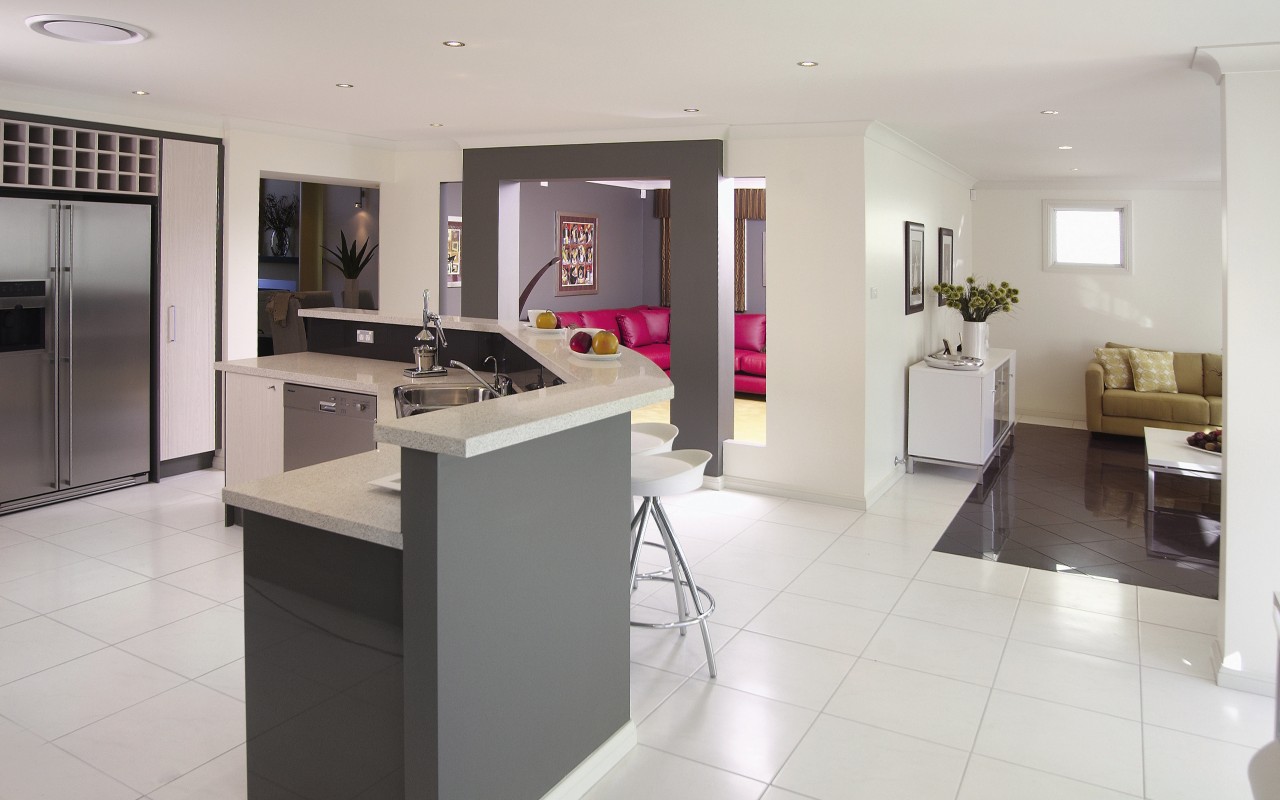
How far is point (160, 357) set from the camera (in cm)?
603

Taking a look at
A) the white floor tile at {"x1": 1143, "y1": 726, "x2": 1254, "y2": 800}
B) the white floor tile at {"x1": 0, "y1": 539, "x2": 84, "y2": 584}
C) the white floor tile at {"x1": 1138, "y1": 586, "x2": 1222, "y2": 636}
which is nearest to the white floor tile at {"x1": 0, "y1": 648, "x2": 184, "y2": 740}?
the white floor tile at {"x1": 0, "y1": 539, "x2": 84, "y2": 584}

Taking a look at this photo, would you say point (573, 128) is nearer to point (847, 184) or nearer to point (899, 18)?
point (847, 184)

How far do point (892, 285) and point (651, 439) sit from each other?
318 centimetres

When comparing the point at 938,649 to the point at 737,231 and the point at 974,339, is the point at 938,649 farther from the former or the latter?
the point at 737,231

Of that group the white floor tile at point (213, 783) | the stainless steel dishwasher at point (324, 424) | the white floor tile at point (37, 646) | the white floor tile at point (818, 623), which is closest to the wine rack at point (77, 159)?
the stainless steel dishwasher at point (324, 424)

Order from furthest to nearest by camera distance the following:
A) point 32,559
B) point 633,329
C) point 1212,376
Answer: point 633,329, point 1212,376, point 32,559

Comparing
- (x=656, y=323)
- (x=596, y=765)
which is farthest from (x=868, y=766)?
(x=656, y=323)

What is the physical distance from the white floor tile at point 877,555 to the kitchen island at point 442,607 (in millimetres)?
2396

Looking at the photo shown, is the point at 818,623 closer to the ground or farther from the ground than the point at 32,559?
closer to the ground

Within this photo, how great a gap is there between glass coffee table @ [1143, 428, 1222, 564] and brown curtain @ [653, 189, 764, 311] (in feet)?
16.2

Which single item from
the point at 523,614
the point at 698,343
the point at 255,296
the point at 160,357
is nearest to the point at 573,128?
the point at 698,343

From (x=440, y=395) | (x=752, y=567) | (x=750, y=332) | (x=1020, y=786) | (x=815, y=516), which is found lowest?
(x=1020, y=786)

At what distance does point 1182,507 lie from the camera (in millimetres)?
6145

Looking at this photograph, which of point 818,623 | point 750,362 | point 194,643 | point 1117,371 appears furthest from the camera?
point 750,362
